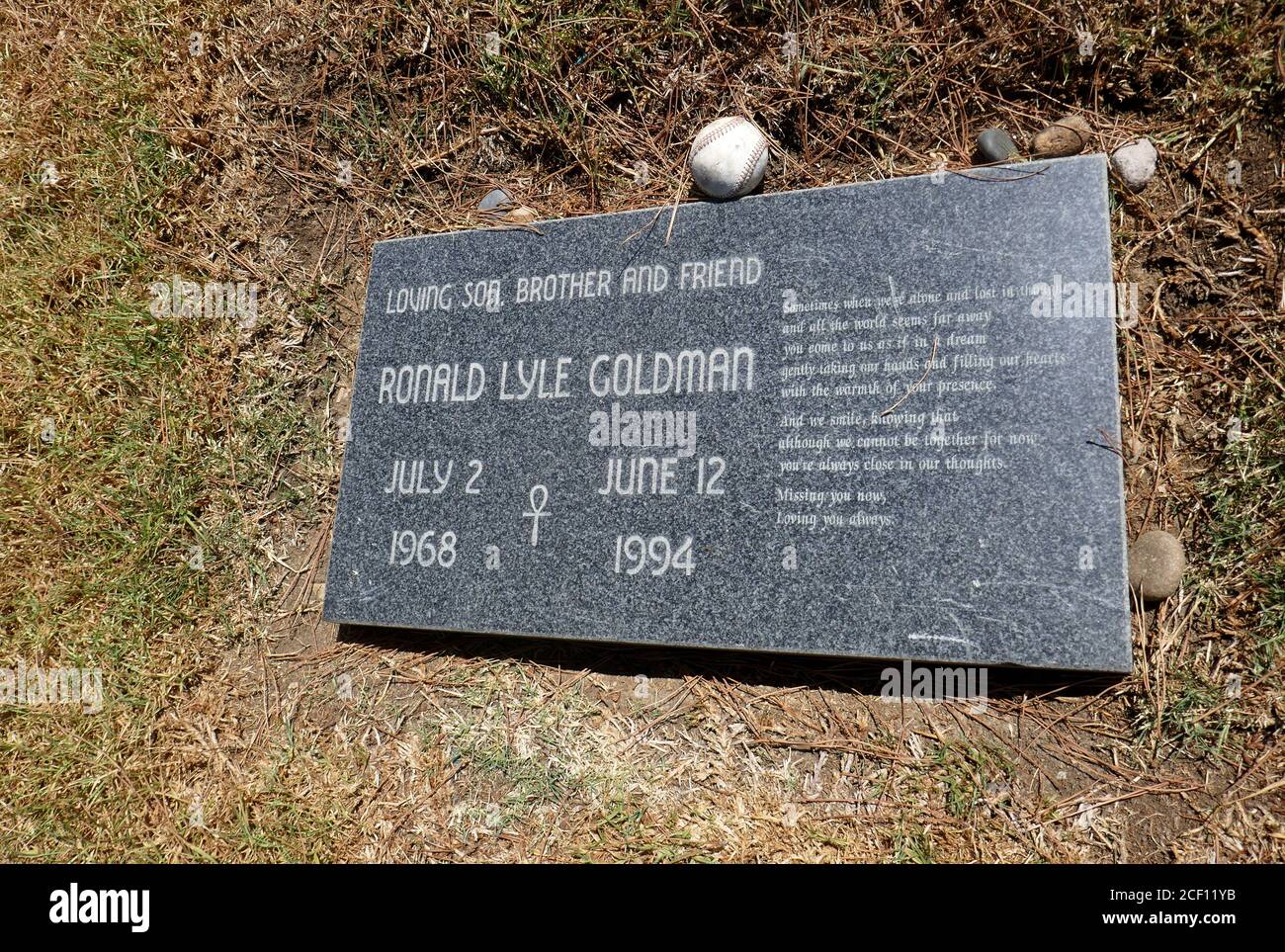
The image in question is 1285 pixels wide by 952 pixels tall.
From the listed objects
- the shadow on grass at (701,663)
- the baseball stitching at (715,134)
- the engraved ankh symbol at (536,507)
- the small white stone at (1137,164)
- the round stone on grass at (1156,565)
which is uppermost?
the baseball stitching at (715,134)

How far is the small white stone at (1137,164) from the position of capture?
202cm

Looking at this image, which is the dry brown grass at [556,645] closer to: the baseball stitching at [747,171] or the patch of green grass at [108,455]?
the patch of green grass at [108,455]

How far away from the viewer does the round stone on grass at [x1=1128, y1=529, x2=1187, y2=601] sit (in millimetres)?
1784

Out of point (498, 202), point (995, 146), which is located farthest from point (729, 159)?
point (498, 202)

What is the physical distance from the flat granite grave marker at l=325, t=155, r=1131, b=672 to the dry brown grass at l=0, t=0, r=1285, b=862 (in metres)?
0.27

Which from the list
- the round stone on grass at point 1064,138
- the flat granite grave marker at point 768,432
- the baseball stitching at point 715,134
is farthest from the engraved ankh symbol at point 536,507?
the round stone on grass at point 1064,138

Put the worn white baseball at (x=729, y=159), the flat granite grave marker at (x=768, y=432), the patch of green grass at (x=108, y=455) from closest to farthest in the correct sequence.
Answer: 1. the flat granite grave marker at (x=768, y=432)
2. the worn white baseball at (x=729, y=159)
3. the patch of green grass at (x=108, y=455)

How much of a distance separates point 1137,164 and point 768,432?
4.29 ft

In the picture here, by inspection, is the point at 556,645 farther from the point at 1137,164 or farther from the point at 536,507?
the point at 1137,164

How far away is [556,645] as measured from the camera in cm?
223

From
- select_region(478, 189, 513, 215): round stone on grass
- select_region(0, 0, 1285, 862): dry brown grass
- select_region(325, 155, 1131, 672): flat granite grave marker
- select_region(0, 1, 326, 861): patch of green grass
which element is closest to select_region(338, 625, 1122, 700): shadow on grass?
select_region(0, 0, 1285, 862): dry brown grass

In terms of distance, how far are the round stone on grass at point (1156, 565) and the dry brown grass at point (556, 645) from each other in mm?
71

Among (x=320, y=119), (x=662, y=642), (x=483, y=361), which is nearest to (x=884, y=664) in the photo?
(x=662, y=642)

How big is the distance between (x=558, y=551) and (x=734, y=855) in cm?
95
